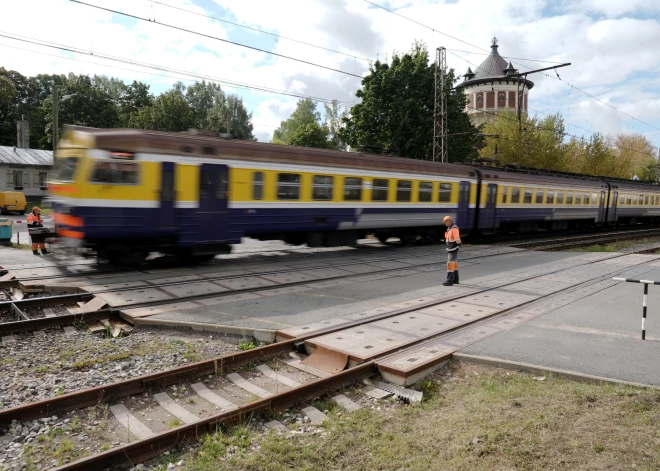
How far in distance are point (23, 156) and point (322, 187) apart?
4311 cm

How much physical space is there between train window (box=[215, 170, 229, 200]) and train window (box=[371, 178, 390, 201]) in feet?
18.9

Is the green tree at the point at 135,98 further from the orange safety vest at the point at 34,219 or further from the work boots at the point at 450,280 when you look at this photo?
the work boots at the point at 450,280

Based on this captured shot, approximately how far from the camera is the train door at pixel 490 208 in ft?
71.8

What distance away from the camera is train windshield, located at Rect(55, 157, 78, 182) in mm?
10862

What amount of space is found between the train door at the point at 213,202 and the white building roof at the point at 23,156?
135 ft

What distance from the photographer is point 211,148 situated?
40.1 ft

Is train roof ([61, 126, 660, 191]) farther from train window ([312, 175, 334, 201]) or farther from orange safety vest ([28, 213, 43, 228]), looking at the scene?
orange safety vest ([28, 213, 43, 228])

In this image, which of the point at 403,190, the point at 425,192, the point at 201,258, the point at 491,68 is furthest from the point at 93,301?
the point at 491,68

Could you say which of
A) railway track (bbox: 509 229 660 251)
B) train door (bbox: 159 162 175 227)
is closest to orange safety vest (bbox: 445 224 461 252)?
train door (bbox: 159 162 175 227)

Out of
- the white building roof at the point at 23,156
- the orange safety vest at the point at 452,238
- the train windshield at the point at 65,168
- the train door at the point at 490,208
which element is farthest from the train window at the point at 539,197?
the white building roof at the point at 23,156

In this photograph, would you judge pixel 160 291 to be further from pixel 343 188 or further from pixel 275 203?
pixel 343 188

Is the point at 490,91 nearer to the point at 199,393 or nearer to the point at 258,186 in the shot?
the point at 258,186

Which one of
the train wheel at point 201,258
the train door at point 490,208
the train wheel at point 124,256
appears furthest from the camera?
the train door at point 490,208

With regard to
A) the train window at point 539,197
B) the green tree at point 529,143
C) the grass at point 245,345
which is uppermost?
the green tree at point 529,143
